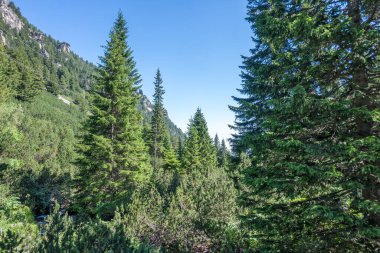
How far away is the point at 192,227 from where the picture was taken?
6742 mm

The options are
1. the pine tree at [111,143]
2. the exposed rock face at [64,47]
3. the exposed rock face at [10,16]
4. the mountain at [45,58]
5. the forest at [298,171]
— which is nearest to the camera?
the forest at [298,171]

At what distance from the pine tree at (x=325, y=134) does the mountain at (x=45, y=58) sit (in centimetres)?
5462

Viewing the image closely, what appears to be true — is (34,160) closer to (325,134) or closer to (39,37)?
(325,134)

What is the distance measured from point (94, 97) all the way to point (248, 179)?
12263mm

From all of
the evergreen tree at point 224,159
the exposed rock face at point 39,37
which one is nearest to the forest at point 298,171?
the evergreen tree at point 224,159

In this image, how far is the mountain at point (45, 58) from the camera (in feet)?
236

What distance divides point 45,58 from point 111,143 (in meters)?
111

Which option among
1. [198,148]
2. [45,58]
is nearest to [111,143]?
[198,148]

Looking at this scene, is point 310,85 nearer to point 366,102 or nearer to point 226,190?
point 366,102

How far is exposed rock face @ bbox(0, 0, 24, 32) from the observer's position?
118 metres

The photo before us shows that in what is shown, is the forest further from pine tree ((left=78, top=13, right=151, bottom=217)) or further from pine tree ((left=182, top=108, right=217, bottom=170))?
pine tree ((left=182, top=108, right=217, bottom=170))

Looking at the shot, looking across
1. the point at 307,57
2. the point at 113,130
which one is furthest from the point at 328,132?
the point at 113,130

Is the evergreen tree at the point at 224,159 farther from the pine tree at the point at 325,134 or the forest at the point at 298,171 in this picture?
the pine tree at the point at 325,134

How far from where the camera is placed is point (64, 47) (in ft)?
481
